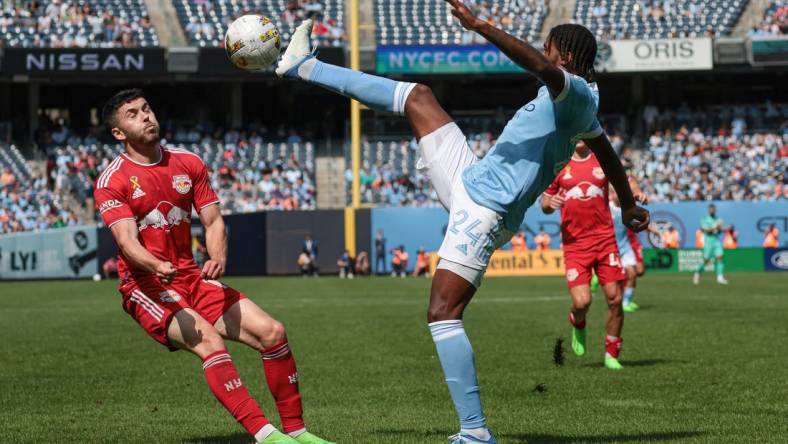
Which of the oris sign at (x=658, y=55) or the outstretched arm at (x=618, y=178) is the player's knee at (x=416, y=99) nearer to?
the outstretched arm at (x=618, y=178)

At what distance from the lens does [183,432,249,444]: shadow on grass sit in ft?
23.7

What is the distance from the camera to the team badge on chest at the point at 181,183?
7121 mm

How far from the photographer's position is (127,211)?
6.89 metres

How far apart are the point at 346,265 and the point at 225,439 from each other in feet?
109

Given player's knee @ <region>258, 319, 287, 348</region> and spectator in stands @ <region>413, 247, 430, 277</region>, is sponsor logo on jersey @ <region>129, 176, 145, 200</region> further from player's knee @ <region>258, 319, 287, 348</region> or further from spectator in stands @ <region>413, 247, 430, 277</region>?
spectator in stands @ <region>413, 247, 430, 277</region>

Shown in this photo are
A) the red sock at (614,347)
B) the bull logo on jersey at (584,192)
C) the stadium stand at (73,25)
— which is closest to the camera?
the red sock at (614,347)

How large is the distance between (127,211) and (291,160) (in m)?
40.0

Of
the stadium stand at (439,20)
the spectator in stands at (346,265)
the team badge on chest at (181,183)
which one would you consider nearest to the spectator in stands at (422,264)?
the spectator in stands at (346,265)

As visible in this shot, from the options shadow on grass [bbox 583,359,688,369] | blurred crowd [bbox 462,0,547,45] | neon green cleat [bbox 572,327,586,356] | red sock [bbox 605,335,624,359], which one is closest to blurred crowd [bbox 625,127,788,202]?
blurred crowd [bbox 462,0,547,45]

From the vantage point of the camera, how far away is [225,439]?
7.37 metres

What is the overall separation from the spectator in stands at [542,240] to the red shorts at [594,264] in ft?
95.9

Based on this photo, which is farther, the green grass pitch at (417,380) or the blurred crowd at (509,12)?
the blurred crowd at (509,12)

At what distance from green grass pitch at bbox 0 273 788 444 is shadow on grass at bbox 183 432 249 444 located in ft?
0.05

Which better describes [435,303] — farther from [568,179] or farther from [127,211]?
[568,179]
